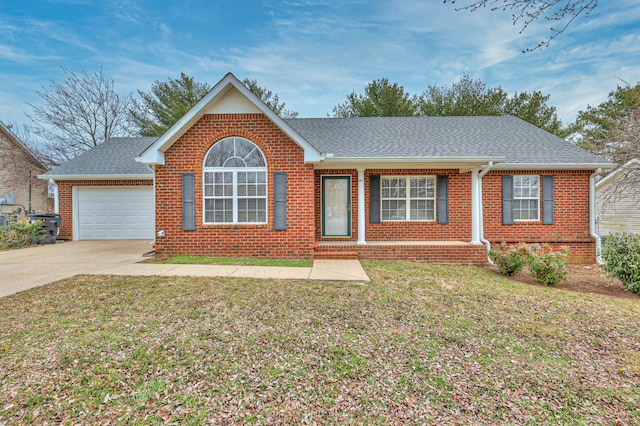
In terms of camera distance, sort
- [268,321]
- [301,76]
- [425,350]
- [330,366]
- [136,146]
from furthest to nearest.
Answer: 1. [301,76]
2. [136,146]
3. [268,321]
4. [425,350]
5. [330,366]

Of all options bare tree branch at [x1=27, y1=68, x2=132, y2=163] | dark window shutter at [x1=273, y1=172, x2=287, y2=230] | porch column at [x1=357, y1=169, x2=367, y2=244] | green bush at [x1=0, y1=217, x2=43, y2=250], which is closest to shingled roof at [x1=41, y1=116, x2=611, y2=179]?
porch column at [x1=357, y1=169, x2=367, y2=244]

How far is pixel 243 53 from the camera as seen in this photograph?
14.3 m

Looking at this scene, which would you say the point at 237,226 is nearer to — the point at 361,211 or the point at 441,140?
the point at 361,211

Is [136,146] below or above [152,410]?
above

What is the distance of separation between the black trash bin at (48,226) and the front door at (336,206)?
10.2m

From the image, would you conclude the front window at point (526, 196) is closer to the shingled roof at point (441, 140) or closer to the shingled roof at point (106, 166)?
the shingled roof at point (441, 140)

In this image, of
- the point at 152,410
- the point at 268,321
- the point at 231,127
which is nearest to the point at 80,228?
the point at 231,127

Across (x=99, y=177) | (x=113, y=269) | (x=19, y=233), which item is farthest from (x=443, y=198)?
(x=19, y=233)

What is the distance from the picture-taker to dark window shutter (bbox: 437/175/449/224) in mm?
9320

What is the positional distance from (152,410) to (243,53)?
1540 centimetres

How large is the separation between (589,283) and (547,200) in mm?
3384

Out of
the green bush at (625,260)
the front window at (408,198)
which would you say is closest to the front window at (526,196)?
the front window at (408,198)

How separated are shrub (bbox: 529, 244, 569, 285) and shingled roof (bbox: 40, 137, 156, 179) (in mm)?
12777

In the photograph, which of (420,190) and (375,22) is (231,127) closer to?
(420,190)
